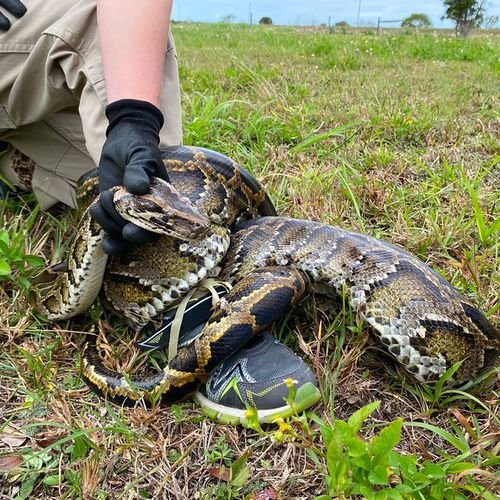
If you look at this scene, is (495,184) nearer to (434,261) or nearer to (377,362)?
(434,261)

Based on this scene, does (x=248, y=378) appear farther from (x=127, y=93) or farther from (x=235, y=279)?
(x=127, y=93)

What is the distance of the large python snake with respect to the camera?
276cm

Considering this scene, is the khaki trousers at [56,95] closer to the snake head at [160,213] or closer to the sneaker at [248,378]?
the snake head at [160,213]

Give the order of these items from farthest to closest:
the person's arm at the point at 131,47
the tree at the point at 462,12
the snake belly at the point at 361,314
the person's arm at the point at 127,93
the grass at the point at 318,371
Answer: the tree at the point at 462,12
the person's arm at the point at 131,47
the person's arm at the point at 127,93
the snake belly at the point at 361,314
the grass at the point at 318,371

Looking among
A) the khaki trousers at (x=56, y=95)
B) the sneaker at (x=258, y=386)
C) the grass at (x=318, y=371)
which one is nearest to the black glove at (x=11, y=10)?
the khaki trousers at (x=56, y=95)

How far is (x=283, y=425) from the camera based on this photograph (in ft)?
6.55

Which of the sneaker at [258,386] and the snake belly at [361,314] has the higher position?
the snake belly at [361,314]

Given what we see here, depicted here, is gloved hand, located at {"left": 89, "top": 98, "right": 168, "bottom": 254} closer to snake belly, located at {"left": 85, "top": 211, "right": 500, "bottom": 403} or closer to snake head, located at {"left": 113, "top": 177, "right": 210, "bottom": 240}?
snake head, located at {"left": 113, "top": 177, "right": 210, "bottom": 240}

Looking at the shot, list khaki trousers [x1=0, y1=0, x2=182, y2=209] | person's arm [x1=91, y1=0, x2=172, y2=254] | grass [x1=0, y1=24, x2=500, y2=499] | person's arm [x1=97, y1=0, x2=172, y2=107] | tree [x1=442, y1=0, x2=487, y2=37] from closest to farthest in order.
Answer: grass [x1=0, y1=24, x2=500, y2=499], person's arm [x1=91, y1=0, x2=172, y2=254], person's arm [x1=97, y1=0, x2=172, y2=107], khaki trousers [x1=0, y1=0, x2=182, y2=209], tree [x1=442, y1=0, x2=487, y2=37]

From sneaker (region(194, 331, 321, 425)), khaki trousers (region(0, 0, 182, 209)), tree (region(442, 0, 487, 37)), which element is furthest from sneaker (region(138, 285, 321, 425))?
tree (region(442, 0, 487, 37))

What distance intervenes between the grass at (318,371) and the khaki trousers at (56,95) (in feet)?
1.25

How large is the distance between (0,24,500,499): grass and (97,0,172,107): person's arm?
48.3 inches

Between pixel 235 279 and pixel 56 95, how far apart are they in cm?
163

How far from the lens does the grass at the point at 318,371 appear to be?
89.5 inches
